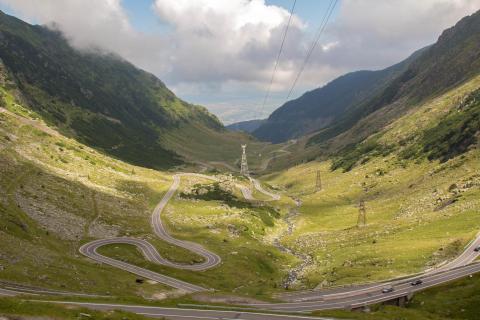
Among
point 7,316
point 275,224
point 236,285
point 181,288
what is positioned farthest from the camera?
point 275,224

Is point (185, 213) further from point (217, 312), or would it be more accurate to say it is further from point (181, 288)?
point (217, 312)

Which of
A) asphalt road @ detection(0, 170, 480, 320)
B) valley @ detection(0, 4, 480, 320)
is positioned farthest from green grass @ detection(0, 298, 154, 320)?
asphalt road @ detection(0, 170, 480, 320)

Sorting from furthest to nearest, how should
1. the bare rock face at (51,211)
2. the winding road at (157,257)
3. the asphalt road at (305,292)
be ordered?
the bare rock face at (51,211) → the winding road at (157,257) → the asphalt road at (305,292)

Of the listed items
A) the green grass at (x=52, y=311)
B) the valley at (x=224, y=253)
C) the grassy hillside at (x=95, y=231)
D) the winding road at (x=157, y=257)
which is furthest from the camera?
the winding road at (x=157, y=257)

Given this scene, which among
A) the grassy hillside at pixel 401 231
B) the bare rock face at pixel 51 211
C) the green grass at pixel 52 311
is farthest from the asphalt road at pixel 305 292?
the bare rock face at pixel 51 211

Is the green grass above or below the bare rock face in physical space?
below

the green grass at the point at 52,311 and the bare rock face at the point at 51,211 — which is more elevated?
the bare rock face at the point at 51,211

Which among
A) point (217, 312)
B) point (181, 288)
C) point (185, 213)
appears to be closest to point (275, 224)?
point (185, 213)

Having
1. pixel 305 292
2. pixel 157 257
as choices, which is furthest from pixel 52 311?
pixel 157 257

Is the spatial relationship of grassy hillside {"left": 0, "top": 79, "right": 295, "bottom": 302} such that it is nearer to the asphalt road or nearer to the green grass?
the asphalt road

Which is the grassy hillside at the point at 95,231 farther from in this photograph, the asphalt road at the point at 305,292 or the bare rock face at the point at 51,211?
the asphalt road at the point at 305,292

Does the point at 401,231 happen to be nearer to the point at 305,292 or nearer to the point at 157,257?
the point at 305,292
